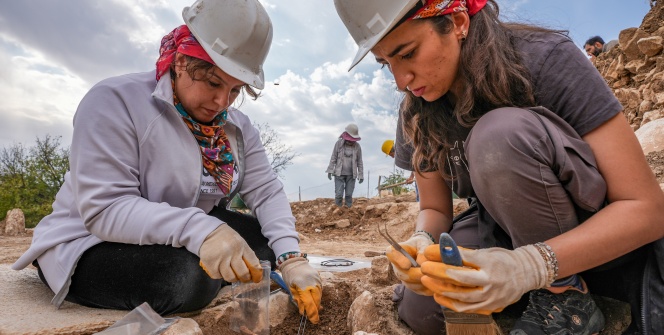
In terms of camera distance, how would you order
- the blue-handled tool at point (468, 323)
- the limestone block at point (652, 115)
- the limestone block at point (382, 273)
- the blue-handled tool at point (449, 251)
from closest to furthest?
the blue-handled tool at point (449, 251) → the blue-handled tool at point (468, 323) → the limestone block at point (382, 273) → the limestone block at point (652, 115)

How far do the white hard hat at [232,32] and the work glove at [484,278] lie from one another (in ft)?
3.53

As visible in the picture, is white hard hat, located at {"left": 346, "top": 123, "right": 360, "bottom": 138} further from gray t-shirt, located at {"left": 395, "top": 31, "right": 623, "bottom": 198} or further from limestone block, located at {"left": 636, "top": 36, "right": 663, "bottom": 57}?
gray t-shirt, located at {"left": 395, "top": 31, "right": 623, "bottom": 198}

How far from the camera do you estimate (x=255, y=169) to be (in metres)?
2.17

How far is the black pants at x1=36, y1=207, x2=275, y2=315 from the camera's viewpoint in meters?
1.59

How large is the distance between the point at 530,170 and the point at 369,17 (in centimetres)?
67

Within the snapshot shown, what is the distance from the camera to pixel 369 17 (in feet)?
4.61

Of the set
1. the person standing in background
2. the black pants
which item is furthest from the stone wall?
the black pants

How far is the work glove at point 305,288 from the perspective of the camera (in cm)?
174

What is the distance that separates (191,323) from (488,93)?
1.24m

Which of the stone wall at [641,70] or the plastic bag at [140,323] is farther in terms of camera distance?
the stone wall at [641,70]

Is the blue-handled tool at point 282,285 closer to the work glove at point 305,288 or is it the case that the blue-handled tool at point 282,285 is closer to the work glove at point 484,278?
the work glove at point 305,288

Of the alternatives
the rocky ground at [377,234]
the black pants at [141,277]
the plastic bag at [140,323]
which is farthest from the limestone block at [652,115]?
the plastic bag at [140,323]

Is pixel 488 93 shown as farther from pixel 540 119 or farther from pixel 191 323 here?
pixel 191 323

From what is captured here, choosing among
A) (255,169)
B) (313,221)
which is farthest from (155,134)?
(313,221)
